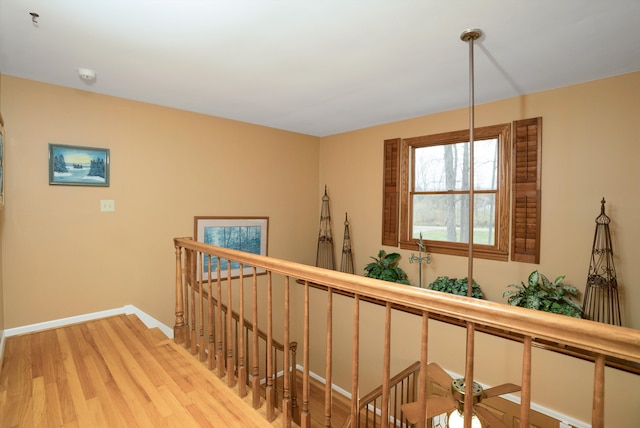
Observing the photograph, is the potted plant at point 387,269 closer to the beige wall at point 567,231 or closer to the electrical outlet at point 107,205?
Result: the beige wall at point 567,231

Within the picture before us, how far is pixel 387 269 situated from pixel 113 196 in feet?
10.1

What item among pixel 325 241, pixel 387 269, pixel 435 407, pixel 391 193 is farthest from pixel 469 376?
pixel 325 241

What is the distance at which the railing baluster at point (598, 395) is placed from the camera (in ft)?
2.49

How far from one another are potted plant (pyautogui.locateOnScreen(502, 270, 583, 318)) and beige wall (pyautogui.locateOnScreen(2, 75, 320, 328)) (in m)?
3.10

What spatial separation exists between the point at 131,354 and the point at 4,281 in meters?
1.31

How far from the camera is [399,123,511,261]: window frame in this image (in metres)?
3.13

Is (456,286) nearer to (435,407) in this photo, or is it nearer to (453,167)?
(453,167)

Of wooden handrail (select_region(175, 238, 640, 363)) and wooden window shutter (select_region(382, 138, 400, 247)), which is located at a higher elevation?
wooden window shutter (select_region(382, 138, 400, 247))

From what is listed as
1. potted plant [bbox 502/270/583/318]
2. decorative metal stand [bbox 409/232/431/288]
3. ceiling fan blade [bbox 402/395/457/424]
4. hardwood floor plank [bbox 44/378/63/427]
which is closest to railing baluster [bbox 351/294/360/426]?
ceiling fan blade [bbox 402/395/457/424]

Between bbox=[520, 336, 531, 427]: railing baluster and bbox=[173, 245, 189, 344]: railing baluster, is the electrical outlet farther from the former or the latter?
bbox=[520, 336, 531, 427]: railing baluster

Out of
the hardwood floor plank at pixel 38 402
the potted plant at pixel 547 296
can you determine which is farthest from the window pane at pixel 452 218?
the hardwood floor plank at pixel 38 402

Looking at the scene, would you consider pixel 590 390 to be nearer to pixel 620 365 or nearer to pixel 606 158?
pixel 620 365

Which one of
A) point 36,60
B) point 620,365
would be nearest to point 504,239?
point 620,365

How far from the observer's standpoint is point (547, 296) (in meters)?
2.67
